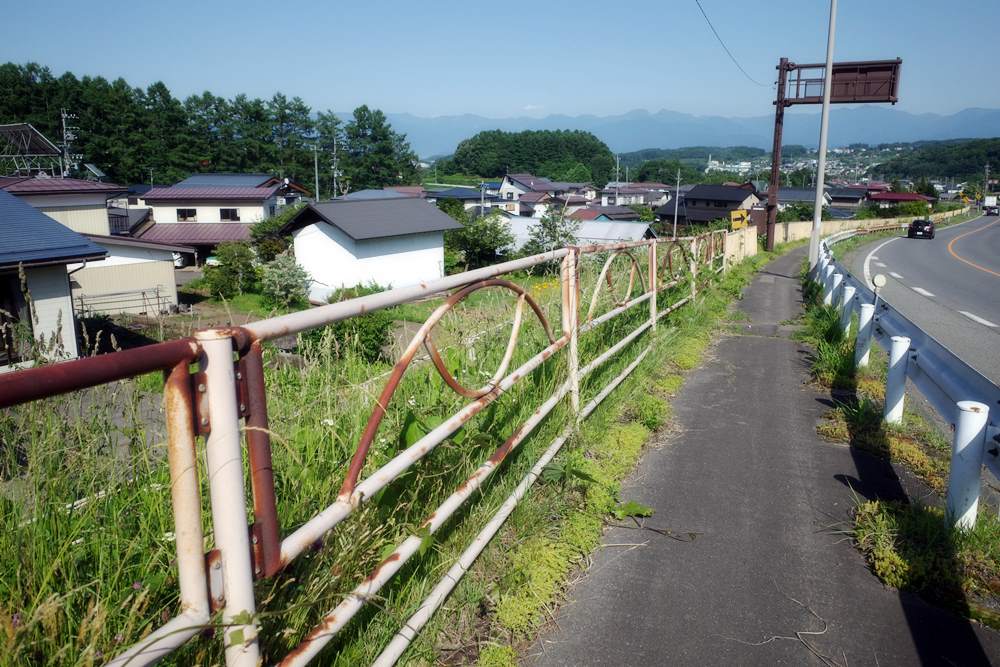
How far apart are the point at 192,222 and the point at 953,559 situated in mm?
54057

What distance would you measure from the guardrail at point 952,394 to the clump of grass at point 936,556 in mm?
114

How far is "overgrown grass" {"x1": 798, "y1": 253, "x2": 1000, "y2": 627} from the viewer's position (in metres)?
3.09

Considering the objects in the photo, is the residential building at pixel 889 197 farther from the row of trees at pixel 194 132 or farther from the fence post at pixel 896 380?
the fence post at pixel 896 380

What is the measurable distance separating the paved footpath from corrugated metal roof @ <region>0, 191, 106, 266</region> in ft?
54.6

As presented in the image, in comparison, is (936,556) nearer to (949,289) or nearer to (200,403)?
(200,403)

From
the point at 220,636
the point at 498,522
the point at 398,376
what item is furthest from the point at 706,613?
the point at 220,636

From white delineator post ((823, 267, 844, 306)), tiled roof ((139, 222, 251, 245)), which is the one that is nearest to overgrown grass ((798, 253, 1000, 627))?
white delineator post ((823, 267, 844, 306))

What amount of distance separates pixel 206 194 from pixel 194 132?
4215 cm

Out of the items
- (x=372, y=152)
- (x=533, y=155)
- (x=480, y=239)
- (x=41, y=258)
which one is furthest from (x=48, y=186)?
(x=533, y=155)

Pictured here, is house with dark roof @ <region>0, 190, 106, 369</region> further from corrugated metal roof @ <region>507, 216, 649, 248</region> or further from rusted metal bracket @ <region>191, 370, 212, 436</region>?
corrugated metal roof @ <region>507, 216, 649, 248</region>

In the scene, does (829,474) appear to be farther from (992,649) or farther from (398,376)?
(398,376)

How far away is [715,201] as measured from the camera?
6919 centimetres

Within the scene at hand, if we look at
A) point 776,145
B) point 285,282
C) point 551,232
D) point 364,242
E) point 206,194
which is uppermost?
point 776,145

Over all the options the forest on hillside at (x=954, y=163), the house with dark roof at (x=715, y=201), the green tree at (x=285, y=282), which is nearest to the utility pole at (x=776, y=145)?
the green tree at (x=285, y=282)
